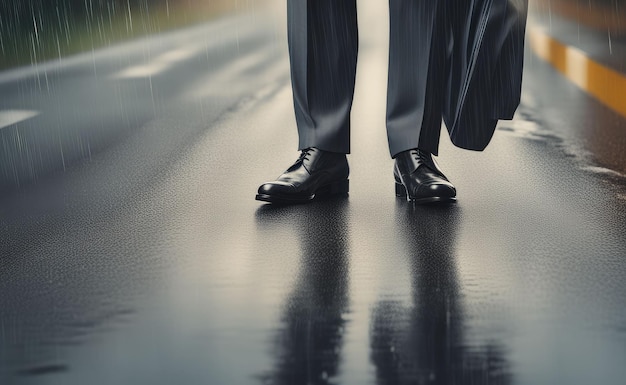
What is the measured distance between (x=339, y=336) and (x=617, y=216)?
137cm

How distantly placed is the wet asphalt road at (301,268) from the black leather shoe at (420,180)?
0.08 metres

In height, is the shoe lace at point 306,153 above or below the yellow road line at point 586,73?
above

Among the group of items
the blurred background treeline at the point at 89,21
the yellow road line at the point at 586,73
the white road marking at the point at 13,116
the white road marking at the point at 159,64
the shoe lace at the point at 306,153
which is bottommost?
the yellow road line at the point at 586,73

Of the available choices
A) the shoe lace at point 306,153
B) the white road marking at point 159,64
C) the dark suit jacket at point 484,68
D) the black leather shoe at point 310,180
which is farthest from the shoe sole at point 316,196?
the white road marking at point 159,64

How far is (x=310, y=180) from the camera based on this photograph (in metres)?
3.45

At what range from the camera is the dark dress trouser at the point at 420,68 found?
337 cm

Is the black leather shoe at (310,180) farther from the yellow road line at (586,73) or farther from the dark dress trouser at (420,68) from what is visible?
the yellow road line at (586,73)

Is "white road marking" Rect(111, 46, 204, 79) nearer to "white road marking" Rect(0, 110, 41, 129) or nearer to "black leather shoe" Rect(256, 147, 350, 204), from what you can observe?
"white road marking" Rect(0, 110, 41, 129)

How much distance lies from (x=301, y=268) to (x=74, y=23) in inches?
211

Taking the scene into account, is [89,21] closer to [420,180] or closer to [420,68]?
[420,68]

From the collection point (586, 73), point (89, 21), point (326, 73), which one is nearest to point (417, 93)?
point (326, 73)

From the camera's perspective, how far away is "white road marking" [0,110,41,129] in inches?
199

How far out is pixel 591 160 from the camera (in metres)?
4.11

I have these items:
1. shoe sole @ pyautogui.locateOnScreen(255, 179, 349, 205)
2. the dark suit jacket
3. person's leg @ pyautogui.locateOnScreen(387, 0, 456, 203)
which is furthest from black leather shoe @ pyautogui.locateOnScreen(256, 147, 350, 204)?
the dark suit jacket
